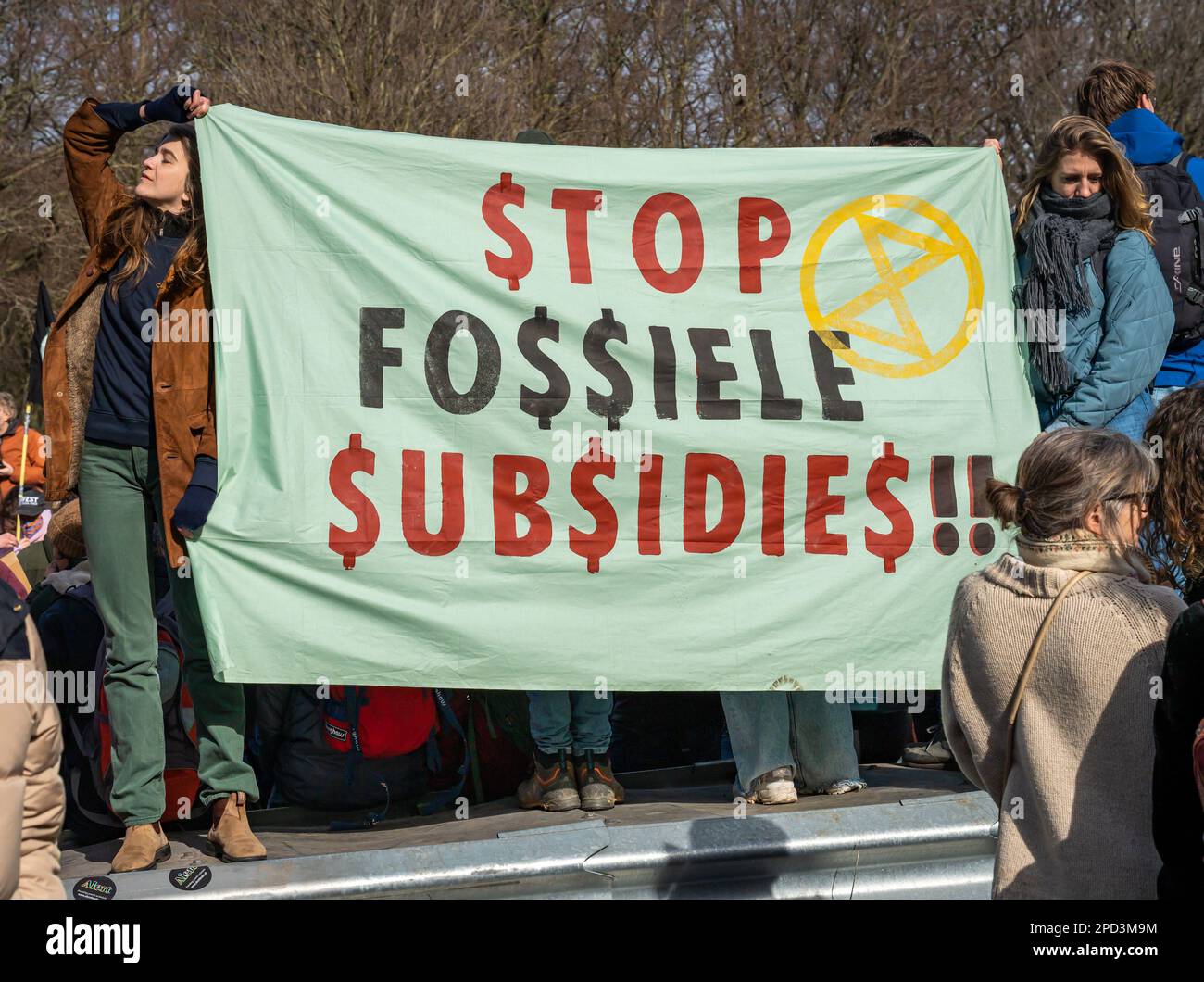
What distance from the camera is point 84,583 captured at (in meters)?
4.64

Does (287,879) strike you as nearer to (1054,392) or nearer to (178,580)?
(178,580)

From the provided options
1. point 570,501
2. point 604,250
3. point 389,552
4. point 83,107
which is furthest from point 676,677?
point 83,107

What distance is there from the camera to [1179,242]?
4.70 metres

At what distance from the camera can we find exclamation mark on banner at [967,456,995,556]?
465 cm

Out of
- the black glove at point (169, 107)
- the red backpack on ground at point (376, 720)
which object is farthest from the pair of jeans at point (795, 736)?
the black glove at point (169, 107)

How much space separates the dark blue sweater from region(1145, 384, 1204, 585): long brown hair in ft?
8.98

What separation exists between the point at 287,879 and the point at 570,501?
152 cm

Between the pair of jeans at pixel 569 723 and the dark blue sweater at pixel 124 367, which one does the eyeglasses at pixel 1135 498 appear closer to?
the pair of jeans at pixel 569 723

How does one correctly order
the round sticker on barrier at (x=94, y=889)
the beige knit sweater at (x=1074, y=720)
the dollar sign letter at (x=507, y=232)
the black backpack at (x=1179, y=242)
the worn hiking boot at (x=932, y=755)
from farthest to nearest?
1. the worn hiking boot at (x=932, y=755)
2. the black backpack at (x=1179, y=242)
3. the dollar sign letter at (x=507, y=232)
4. the round sticker on barrier at (x=94, y=889)
5. the beige knit sweater at (x=1074, y=720)

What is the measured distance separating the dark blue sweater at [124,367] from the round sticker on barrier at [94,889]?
1.28 m

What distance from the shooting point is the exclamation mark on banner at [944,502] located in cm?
462

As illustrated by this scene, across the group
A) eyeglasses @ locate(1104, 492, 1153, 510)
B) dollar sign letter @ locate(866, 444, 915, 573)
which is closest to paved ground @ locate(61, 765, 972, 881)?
dollar sign letter @ locate(866, 444, 915, 573)

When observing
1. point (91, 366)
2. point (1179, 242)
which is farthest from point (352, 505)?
point (1179, 242)

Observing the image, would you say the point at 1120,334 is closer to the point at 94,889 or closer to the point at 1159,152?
the point at 1159,152
